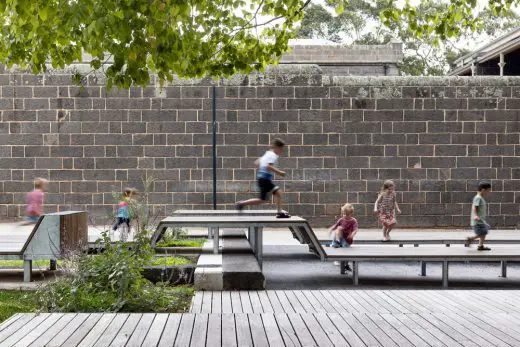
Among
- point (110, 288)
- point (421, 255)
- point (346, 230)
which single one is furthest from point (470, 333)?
point (346, 230)

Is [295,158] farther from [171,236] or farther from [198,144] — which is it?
[171,236]

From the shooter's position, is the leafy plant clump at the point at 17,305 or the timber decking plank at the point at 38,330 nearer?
the timber decking plank at the point at 38,330

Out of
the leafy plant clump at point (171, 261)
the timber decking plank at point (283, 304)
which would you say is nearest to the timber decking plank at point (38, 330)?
the timber decking plank at point (283, 304)

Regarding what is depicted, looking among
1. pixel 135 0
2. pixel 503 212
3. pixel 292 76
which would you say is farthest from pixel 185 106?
pixel 135 0

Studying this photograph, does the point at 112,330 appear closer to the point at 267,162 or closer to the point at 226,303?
the point at 226,303

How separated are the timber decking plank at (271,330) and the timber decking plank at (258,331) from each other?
2 cm

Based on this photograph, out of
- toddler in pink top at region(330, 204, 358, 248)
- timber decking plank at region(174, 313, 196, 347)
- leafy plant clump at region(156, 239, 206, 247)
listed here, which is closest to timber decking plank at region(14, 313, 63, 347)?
timber decking plank at region(174, 313, 196, 347)

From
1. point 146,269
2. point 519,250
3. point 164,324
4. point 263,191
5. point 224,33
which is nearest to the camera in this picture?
point 164,324

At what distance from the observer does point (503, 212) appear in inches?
657

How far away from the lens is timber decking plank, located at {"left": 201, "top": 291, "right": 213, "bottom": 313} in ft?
21.8

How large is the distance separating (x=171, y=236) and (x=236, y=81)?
5.25 meters

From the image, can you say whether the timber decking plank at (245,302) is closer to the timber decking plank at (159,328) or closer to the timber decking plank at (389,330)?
→ the timber decking plank at (159,328)

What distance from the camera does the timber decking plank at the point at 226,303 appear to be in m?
6.67

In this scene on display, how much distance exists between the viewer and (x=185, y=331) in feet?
16.1
